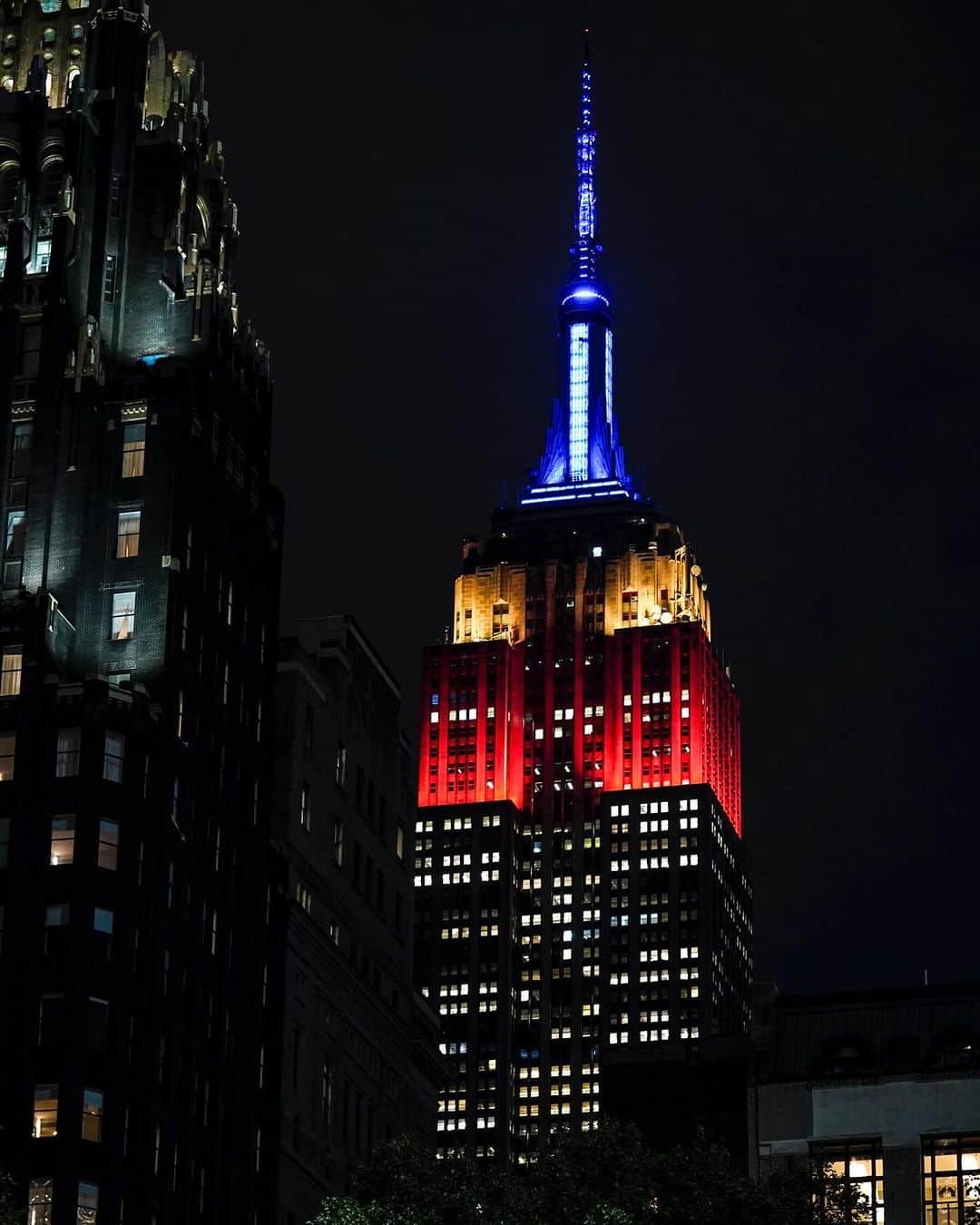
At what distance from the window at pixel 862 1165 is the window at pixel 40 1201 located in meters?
42.5

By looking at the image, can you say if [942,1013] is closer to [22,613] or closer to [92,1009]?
[92,1009]

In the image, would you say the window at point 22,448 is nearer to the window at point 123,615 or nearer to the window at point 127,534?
the window at point 127,534

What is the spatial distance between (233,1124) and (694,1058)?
30659 mm

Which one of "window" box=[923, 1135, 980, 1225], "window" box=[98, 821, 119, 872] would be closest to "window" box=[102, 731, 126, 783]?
"window" box=[98, 821, 119, 872]

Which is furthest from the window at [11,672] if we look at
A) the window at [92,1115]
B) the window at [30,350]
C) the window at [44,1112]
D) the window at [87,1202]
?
the window at [87,1202]

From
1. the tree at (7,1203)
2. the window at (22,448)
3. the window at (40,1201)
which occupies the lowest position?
the tree at (7,1203)

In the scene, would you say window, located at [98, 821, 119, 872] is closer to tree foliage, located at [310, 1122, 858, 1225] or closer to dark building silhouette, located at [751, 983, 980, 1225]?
tree foliage, located at [310, 1122, 858, 1225]

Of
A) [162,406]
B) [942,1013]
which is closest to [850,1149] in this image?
[942,1013]

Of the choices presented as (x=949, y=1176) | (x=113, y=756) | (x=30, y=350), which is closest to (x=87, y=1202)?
(x=113, y=756)

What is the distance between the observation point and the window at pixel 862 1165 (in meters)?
153

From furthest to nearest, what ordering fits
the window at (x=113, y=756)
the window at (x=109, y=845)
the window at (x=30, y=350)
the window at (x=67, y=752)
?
the window at (x=30, y=350)
the window at (x=113, y=756)
the window at (x=67, y=752)
the window at (x=109, y=845)

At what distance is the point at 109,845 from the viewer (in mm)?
176875

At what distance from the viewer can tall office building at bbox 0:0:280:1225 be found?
171125 mm

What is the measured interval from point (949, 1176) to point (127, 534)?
6888 centimetres
